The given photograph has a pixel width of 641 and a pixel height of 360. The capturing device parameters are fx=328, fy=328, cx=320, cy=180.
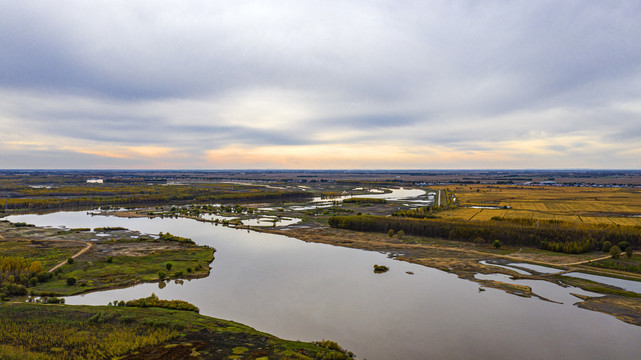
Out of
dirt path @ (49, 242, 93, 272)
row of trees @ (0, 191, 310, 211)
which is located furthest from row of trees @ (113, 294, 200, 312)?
row of trees @ (0, 191, 310, 211)

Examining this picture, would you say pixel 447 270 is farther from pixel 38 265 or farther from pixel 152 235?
pixel 152 235

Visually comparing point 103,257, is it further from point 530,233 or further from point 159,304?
point 530,233

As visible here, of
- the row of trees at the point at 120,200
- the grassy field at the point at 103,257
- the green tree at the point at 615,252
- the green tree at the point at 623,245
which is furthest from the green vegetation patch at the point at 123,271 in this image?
the row of trees at the point at 120,200

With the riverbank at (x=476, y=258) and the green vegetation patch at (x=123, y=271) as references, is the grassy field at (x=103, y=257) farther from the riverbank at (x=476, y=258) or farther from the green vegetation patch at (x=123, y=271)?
the riverbank at (x=476, y=258)

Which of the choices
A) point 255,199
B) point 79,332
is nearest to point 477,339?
point 79,332

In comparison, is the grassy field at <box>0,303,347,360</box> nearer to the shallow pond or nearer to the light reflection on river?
the light reflection on river
